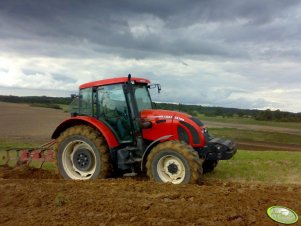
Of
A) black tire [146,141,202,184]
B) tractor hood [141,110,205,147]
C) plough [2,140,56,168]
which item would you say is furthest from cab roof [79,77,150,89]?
plough [2,140,56,168]

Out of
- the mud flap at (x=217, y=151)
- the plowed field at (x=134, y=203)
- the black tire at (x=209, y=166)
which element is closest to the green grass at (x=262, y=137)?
the black tire at (x=209, y=166)

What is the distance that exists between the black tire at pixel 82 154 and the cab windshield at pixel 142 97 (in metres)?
1.18

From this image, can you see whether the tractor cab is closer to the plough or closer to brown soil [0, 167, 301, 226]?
the plough

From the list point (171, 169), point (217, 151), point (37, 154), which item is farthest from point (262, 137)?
point (171, 169)

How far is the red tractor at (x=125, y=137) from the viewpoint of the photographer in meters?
9.12

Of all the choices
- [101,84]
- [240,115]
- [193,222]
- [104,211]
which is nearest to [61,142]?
[101,84]

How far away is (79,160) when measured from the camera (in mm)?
10242

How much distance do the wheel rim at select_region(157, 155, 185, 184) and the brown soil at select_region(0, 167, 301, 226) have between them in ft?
2.19

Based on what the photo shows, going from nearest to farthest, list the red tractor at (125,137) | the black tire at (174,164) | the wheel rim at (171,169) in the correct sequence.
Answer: the black tire at (174,164) → the wheel rim at (171,169) → the red tractor at (125,137)

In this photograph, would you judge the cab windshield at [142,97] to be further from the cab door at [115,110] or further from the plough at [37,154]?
the plough at [37,154]

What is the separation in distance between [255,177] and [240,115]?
68.5m

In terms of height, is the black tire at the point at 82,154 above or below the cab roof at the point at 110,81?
below

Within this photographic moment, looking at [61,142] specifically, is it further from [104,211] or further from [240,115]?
[240,115]

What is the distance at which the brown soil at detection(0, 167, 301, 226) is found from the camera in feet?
20.2
